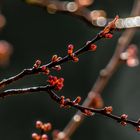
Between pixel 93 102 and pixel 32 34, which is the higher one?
pixel 32 34

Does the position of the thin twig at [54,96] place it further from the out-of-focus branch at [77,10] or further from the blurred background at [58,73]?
the blurred background at [58,73]

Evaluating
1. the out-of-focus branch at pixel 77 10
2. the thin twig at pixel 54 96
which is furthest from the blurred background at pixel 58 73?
the thin twig at pixel 54 96

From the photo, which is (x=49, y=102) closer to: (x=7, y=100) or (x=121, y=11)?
(x=7, y=100)

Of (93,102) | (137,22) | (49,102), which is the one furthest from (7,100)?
(137,22)

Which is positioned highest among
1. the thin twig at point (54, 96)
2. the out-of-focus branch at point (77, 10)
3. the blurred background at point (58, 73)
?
the blurred background at point (58, 73)

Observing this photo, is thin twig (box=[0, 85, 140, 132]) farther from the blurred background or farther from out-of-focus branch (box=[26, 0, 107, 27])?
the blurred background

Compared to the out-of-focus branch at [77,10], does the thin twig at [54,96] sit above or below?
below

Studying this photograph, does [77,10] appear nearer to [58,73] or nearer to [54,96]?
[54,96]

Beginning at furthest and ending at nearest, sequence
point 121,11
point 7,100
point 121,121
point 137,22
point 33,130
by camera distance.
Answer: point 121,11 < point 7,100 < point 33,130 < point 137,22 < point 121,121

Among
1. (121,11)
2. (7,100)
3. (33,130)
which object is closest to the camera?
(33,130)

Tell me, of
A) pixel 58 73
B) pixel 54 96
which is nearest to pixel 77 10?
pixel 54 96
